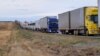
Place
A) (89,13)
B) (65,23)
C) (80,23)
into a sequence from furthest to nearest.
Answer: (65,23) < (80,23) < (89,13)

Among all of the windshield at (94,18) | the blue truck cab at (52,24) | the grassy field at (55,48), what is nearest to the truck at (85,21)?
the windshield at (94,18)

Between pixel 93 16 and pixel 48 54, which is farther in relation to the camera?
pixel 93 16

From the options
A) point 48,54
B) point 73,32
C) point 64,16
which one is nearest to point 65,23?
point 64,16

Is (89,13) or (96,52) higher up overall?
(89,13)

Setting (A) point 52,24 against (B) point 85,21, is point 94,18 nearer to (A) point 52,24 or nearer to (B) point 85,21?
(B) point 85,21

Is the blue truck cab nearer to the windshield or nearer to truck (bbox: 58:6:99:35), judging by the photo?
truck (bbox: 58:6:99:35)

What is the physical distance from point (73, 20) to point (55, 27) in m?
23.8

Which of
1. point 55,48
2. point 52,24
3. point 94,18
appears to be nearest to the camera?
point 55,48

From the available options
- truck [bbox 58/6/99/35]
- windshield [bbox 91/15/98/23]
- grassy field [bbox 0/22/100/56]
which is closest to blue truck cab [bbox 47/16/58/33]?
truck [bbox 58/6/99/35]

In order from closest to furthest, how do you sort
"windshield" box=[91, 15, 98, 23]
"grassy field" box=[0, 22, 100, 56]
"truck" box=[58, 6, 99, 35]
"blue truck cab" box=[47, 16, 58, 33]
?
1. "grassy field" box=[0, 22, 100, 56]
2. "truck" box=[58, 6, 99, 35]
3. "windshield" box=[91, 15, 98, 23]
4. "blue truck cab" box=[47, 16, 58, 33]

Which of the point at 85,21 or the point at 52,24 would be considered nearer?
the point at 85,21

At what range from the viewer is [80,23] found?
4622 cm

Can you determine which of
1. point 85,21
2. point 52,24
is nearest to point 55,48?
point 85,21

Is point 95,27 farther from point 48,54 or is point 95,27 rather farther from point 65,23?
point 48,54
